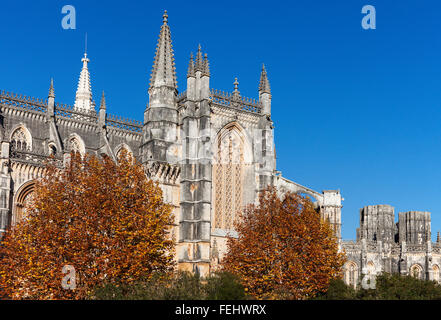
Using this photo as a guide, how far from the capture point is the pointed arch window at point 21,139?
5072cm

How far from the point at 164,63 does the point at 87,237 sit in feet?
63.9

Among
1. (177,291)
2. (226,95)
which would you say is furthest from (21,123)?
(177,291)

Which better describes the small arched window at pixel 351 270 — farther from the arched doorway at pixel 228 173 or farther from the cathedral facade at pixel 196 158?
the arched doorway at pixel 228 173

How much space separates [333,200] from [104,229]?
25.6 meters

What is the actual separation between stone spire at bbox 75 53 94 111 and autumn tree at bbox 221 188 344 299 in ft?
146

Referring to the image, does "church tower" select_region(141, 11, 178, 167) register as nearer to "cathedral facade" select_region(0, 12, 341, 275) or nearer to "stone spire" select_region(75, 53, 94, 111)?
"cathedral facade" select_region(0, 12, 341, 275)

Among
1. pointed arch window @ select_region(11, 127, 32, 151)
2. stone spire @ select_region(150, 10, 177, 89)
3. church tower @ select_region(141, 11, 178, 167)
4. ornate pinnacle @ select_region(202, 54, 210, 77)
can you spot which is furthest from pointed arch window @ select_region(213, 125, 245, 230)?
pointed arch window @ select_region(11, 127, 32, 151)

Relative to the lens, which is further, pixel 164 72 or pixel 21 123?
pixel 21 123

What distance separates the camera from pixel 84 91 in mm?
78750

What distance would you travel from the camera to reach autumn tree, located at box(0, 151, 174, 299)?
28.9 m

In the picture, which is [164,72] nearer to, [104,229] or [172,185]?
[172,185]

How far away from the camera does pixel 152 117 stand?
44.4 m

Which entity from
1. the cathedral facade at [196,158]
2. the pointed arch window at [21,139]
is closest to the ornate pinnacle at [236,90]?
the cathedral facade at [196,158]
